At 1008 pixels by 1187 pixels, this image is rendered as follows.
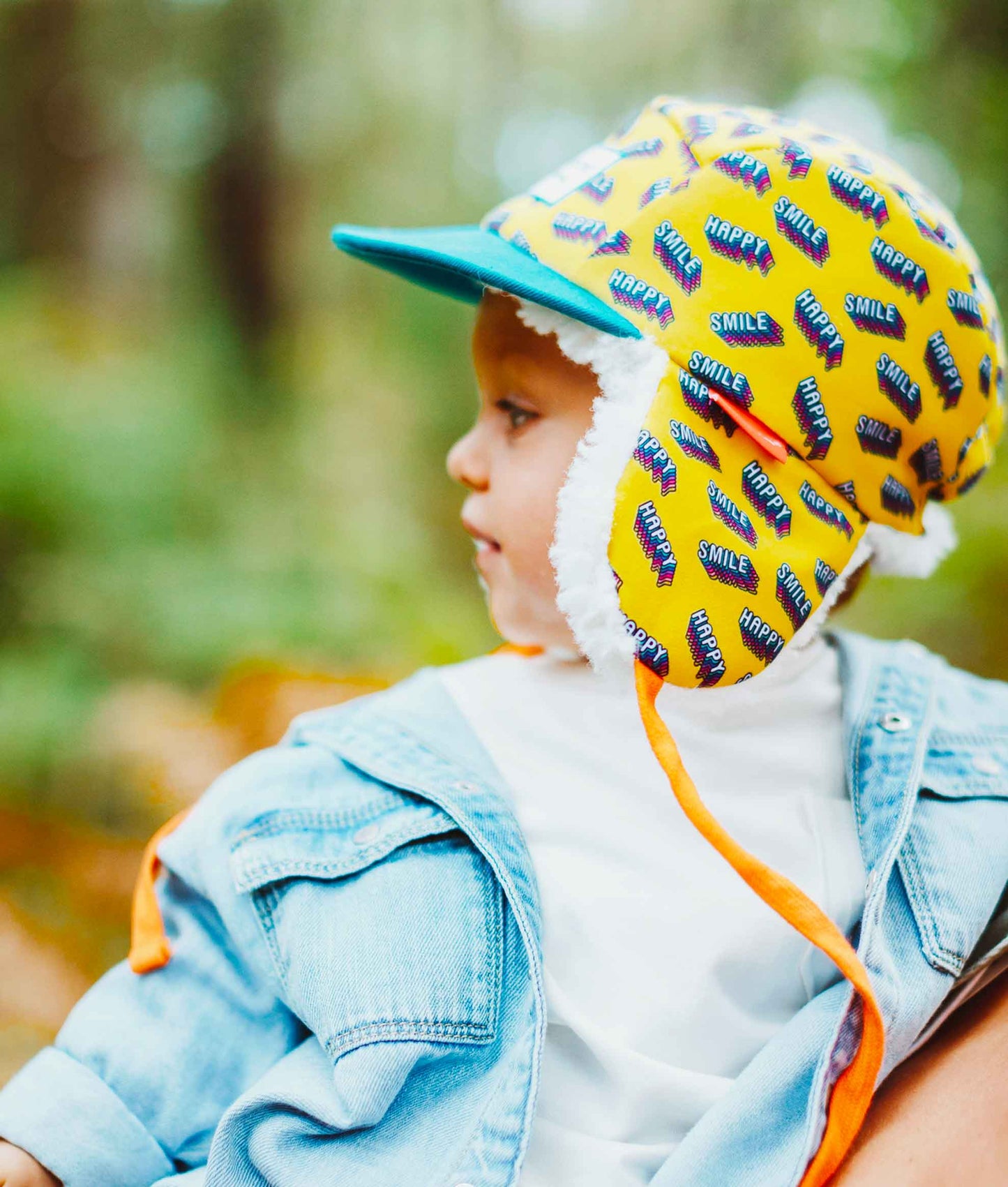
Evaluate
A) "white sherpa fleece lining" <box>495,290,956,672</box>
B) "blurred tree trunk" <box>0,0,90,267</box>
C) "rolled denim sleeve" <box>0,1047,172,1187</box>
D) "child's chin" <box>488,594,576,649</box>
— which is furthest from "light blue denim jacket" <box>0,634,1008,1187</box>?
"blurred tree trunk" <box>0,0,90,267</box>

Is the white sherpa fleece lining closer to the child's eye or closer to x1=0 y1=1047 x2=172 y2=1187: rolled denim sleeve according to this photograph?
the child's eye

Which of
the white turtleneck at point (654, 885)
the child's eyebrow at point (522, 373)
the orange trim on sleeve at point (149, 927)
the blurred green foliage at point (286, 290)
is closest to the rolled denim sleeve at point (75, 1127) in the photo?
the orange trim on sleeve at point (149, 927)

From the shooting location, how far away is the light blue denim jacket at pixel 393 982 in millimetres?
907

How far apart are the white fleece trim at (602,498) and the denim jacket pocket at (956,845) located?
1.26 feet

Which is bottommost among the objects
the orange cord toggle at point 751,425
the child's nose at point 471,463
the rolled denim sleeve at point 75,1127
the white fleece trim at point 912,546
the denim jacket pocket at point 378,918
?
the rolled denim sleeve at point 75,1127

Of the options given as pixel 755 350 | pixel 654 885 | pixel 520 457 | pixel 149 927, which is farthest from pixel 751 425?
pixel 149 927

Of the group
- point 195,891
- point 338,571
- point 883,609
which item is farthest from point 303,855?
point 883,609

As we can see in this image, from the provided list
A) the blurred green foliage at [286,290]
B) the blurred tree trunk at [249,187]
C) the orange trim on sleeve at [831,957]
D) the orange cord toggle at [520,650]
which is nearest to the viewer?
the orange trim on sleeve at [831,957]

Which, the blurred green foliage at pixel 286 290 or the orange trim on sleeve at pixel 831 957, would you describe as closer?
the orange trim on sleeve at pixel 831 957

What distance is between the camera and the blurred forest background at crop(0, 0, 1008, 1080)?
84.4 inches

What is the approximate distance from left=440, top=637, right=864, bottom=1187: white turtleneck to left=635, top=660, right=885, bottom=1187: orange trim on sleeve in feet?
0.40

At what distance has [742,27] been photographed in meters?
2.98

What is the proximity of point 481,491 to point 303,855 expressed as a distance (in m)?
0.45

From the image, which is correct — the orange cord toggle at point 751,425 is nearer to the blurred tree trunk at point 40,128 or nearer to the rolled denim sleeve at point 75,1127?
the rolled denim sleeve at point 75,1127
